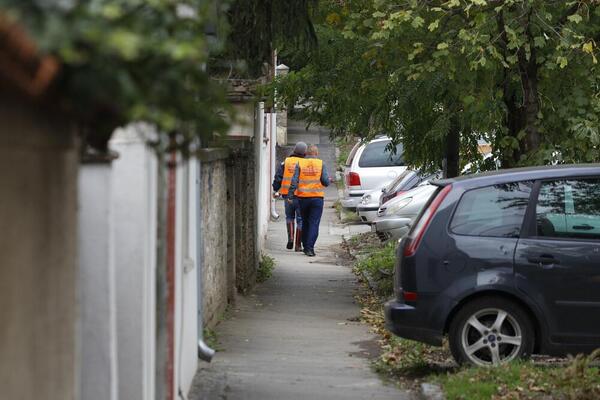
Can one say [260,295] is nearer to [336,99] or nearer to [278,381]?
[336,99]

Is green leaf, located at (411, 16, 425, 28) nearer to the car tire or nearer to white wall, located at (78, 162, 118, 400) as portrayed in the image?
the car tire

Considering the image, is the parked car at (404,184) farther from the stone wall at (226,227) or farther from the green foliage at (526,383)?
the green foliage at (526,383)

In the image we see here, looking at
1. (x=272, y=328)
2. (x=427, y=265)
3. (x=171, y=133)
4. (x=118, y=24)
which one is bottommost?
(x=272, y=328)

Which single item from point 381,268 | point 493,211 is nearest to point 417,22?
point 493,211

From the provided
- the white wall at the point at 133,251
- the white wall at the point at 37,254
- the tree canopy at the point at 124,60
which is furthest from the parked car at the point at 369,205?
the tree canopy at the point at 124,60

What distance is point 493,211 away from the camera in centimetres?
958

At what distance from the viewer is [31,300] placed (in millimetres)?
3975

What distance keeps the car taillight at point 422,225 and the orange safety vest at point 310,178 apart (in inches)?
390

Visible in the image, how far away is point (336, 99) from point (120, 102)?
11.7 m

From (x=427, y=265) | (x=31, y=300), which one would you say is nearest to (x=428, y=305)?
(x=427, y=265)

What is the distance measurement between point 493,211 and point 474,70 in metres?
3.28

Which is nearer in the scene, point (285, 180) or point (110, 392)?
point (110, 392)

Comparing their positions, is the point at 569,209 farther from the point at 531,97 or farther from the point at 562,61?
the point at 531,97

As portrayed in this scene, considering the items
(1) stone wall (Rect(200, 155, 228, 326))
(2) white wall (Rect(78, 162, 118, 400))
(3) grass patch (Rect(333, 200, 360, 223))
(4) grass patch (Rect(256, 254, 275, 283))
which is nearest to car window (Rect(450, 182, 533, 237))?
(1) stone wall (Rect(200, 155, 228, 326))
